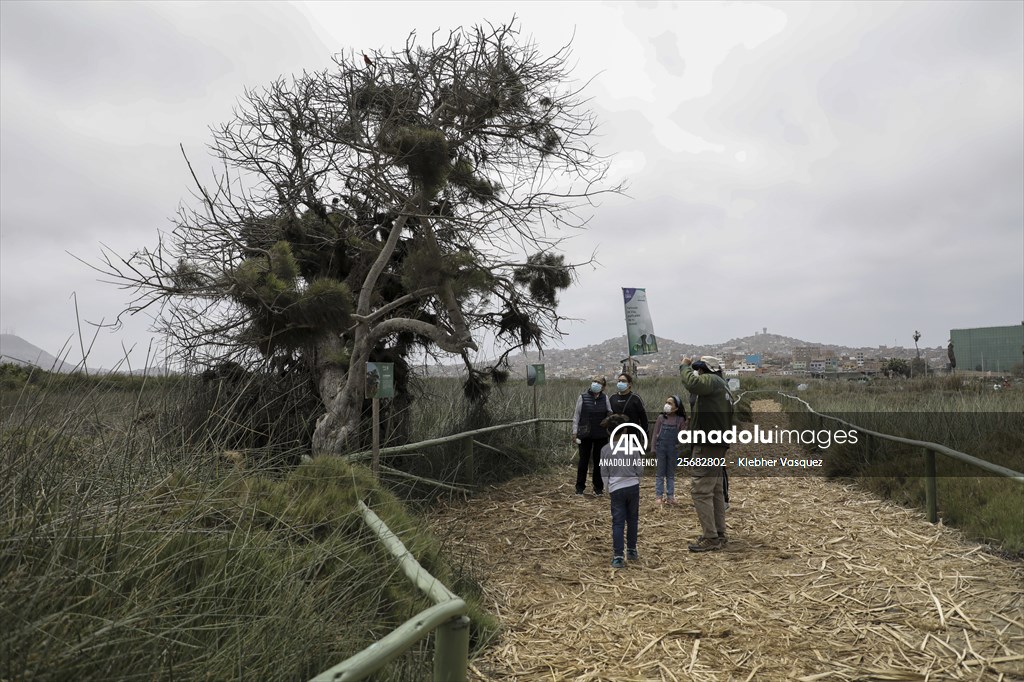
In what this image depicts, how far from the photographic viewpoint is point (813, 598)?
5027 mm

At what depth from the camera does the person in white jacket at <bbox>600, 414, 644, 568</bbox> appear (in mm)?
5969

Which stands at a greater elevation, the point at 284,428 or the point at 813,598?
the point at 284,428

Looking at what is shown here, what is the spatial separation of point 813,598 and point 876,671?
1224 millimetres

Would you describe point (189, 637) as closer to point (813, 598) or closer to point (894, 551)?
point (813, 598)

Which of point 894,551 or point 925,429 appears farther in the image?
point 925,429

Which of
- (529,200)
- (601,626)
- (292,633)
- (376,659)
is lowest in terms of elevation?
(601,626)

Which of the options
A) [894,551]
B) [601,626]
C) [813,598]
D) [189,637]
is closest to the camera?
[189,637]

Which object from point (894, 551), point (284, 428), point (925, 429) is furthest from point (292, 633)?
point (925, 429)

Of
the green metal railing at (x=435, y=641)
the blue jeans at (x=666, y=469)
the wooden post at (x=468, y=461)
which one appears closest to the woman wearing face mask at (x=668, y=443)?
the blue jeans at (x=666, y=469)

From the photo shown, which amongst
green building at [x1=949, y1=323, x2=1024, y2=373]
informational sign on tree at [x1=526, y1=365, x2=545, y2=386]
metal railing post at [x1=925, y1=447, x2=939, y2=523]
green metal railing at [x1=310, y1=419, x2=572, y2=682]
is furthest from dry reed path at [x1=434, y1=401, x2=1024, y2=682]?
green building at [x1=949, y1=323, x2=1024, y2=373]

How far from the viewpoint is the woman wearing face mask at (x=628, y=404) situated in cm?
797

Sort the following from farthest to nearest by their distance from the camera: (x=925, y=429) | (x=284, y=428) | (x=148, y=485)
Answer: (x=925, y=429) → (x=284, y=428) → (x=148, y=485)

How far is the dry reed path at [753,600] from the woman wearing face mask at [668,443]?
3.07 feet

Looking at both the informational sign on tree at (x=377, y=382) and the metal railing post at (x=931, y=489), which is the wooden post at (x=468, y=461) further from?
the metal railing post at (x=931, y=489)
